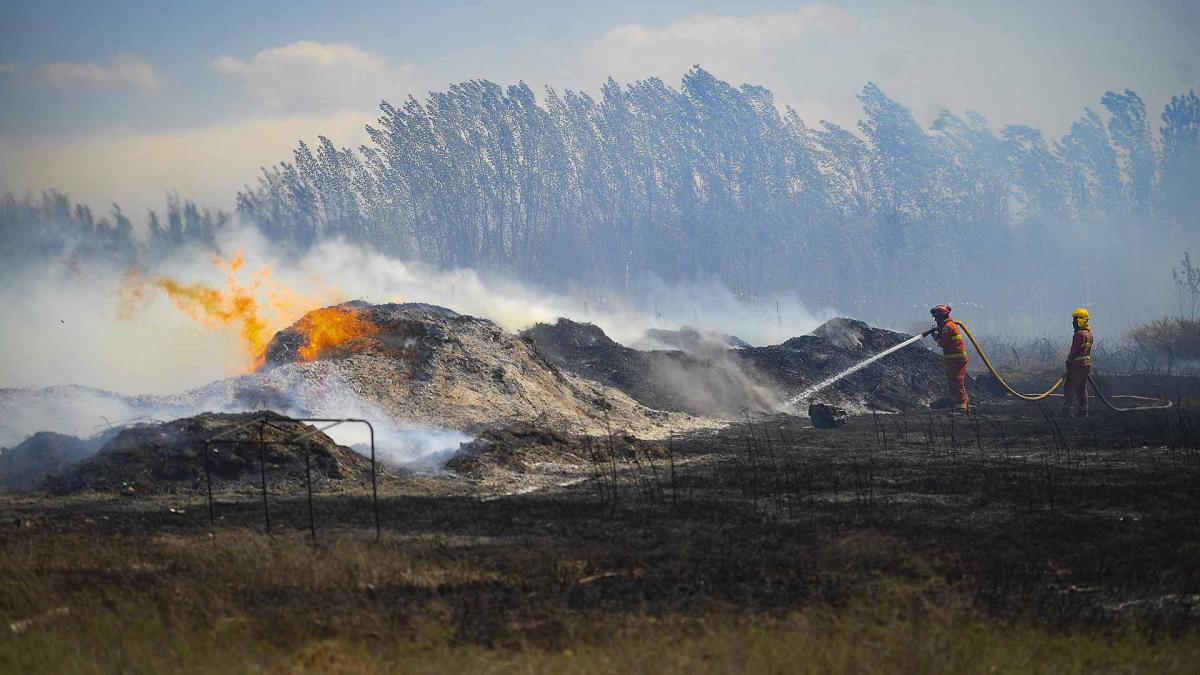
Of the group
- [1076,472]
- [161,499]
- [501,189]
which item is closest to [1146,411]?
[1076,472]

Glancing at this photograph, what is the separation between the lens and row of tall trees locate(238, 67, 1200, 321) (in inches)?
2894

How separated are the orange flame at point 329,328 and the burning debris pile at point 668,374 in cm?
655

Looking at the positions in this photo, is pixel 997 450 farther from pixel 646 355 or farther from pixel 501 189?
pixel 501 189

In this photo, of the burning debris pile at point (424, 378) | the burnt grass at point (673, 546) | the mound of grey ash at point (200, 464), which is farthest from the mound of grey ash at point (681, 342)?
the mound of grey ash at point (200, 464)

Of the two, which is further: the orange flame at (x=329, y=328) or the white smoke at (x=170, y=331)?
the orange flame at (x=329, y=328)

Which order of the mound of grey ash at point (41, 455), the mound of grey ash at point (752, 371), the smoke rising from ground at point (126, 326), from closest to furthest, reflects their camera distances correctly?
the mound of grey ash at point (41, 455) < the smoke rising from ground at point (126, 326) < the mound of grey ash at point (752, 371)

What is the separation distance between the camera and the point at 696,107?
8031 cm

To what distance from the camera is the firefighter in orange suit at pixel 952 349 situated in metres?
34.8

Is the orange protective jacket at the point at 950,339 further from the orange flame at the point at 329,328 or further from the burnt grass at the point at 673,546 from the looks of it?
the orange flame at the point at 329,328

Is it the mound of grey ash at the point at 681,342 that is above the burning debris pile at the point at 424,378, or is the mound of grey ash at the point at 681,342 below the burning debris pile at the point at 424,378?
above

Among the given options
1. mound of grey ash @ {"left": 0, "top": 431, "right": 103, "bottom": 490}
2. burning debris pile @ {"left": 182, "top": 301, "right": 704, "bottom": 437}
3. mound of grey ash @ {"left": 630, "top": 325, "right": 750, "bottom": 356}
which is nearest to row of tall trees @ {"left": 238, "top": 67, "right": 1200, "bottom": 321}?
mound of grey ash @ {"left": 630, "top": 325, "right": 750, "bottom": 356}

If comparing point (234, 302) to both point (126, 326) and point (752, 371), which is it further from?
point (752, 371)

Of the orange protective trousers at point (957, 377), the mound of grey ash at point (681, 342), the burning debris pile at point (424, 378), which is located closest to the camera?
the burning debris pile at point (424, 378)

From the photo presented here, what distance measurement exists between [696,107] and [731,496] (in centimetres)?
6442
